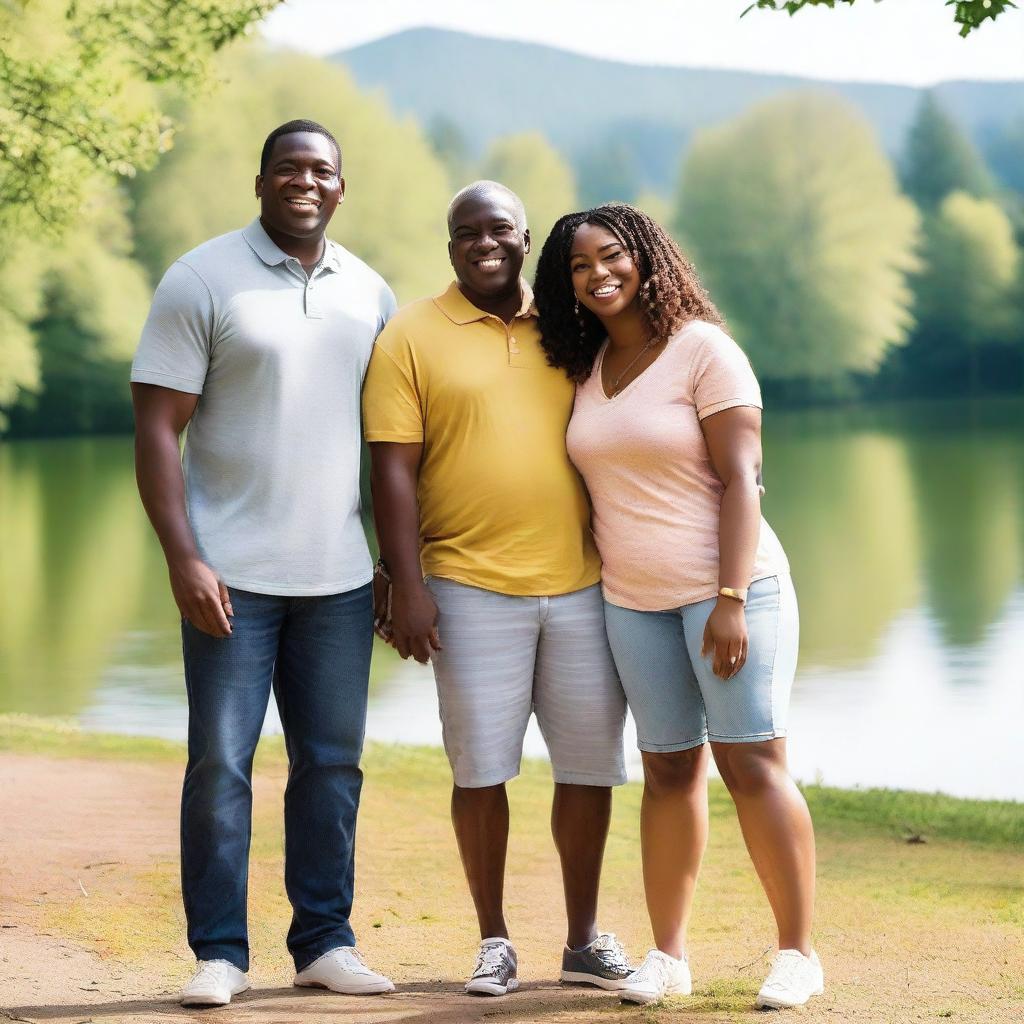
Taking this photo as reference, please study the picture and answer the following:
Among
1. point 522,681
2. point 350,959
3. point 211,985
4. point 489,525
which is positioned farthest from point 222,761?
→ point 489,525

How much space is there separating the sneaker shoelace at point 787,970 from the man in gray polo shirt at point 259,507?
1.01 metres

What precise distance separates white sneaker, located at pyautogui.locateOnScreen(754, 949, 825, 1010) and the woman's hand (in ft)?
2.35

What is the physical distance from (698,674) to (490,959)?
94cm

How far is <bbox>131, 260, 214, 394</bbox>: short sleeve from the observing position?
377 cm

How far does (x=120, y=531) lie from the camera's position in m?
21.6

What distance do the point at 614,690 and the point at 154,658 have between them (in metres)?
9.01

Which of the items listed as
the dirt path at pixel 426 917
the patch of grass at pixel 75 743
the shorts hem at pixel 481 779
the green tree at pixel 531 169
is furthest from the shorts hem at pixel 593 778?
the green tree at pixel 531 169

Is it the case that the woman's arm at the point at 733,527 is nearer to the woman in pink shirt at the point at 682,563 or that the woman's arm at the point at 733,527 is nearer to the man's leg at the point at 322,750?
the woman in pink shirt at the point at 682,563

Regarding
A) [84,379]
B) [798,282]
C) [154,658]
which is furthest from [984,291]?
[154,658]

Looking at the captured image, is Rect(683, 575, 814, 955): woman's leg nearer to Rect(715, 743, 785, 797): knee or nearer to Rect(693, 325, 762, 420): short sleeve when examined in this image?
Rect(715, 743, 785, 797): knee

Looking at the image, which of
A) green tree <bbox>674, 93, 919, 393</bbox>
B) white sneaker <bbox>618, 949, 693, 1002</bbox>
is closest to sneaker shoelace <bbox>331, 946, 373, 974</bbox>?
white sneaker <bbox>618, 949, 693, 1002</bbox>

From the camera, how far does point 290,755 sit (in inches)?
163

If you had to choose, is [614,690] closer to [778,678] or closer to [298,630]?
[778,678]

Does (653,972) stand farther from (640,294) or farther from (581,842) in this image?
(640,294)
